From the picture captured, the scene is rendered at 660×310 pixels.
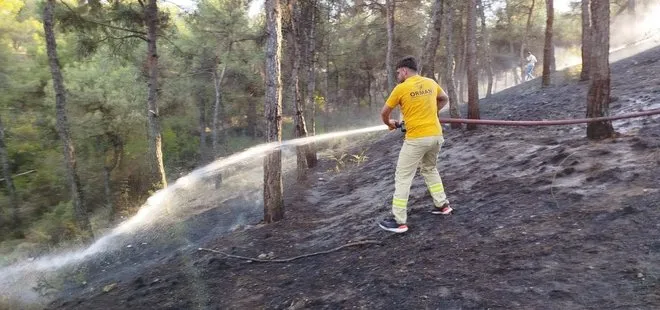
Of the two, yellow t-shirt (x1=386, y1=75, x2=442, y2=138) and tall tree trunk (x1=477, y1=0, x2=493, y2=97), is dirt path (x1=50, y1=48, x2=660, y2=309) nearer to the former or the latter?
yellow t-shirt (x1=386, y1=75, x2=442, y2=138)

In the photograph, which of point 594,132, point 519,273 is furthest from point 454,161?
point 519,273

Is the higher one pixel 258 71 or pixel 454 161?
pixel 258 71

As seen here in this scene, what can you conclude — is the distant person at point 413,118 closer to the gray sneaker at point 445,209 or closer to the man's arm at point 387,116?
the man's arm at point 387,116

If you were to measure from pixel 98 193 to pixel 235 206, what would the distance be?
14.4 m

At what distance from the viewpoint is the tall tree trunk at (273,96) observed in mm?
8039

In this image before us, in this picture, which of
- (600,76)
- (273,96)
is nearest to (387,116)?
(273,96)

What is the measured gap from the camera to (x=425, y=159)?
5734mm

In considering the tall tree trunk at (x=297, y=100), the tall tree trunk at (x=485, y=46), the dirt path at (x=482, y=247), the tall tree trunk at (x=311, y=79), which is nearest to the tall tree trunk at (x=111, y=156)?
the tall tree trunk at (x=311, y=79)

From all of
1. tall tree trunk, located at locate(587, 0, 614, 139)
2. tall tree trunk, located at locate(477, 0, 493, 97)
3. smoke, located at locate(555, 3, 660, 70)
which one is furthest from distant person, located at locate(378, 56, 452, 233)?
smoke, located at locate(555, 3, 660, 70)

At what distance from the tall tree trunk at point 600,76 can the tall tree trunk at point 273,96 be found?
5.21 meters

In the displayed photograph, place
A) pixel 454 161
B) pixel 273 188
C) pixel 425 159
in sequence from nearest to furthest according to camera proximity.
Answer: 1. pixel 425 159
2. pixel 273 188
3. pixel 454 161

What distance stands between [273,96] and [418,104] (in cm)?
349

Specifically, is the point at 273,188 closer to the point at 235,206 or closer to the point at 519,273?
the point at 235,206

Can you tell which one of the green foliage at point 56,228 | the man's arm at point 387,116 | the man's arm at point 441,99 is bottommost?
the green foliage at point 56,228
